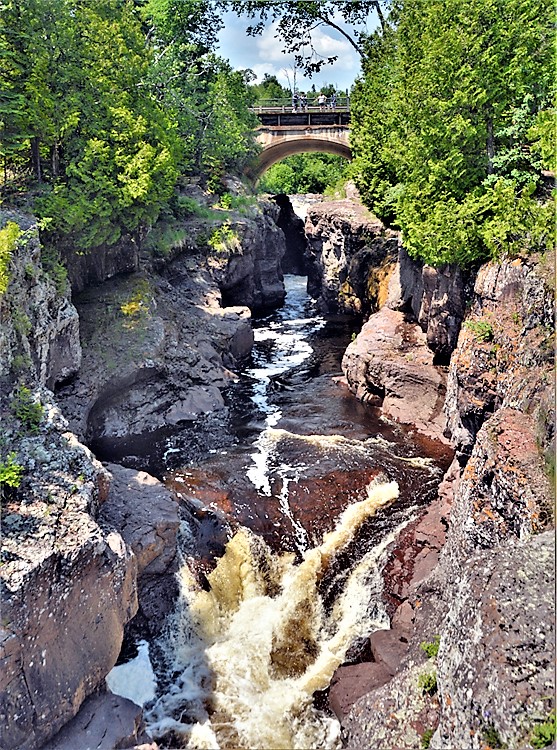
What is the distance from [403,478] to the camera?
2033 centimetres

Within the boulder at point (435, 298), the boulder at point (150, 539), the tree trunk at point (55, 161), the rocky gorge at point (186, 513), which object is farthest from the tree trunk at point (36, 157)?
the boulder at point (435, 298)

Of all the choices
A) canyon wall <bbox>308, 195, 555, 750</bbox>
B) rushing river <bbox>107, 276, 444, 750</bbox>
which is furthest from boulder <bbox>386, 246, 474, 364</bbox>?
rushing river <bbox>107, 276, 444, 750</bbox>

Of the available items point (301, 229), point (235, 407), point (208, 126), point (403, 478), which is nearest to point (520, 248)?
point (403, 478)

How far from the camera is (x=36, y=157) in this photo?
902 inches

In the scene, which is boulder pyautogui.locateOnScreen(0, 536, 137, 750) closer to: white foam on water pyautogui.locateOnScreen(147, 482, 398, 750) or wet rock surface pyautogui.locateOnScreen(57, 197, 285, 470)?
white foam on water pyautogui.locateOnScreen(147, 482, 398, 750)

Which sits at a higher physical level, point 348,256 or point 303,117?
point 303,117

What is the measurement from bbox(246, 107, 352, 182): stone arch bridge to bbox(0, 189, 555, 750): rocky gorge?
21460mm

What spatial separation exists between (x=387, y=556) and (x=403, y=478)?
4269 millimetres

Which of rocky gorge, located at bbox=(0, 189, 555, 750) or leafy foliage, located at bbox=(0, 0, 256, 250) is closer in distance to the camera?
rocky gorge, located at bbox=(0, 189, 555, 750)

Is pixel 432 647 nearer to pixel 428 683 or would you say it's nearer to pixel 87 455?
pixel 428 683

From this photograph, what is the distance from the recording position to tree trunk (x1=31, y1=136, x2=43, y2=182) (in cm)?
2259

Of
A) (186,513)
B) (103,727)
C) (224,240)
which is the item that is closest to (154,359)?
(186,513)

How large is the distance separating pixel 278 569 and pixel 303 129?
39.2 metres

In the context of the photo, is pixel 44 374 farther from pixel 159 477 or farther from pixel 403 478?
pixel 403 478
